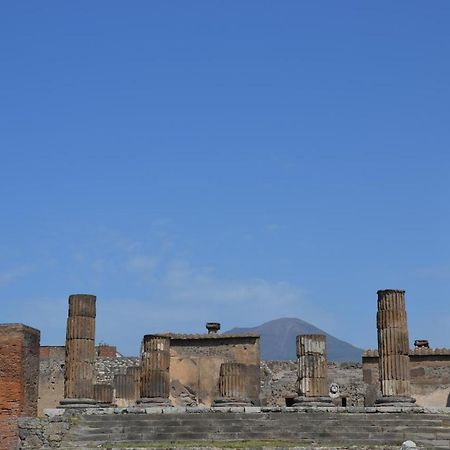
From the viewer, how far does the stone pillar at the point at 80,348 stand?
21109mm

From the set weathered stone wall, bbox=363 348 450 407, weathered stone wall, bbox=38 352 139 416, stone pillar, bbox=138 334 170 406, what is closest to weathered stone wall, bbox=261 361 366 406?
weathered stone wall, bbox=363 348 450 407

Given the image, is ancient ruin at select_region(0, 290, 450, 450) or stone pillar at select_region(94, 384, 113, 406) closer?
ancient ruin at select_region(0, 290, 450, 450)

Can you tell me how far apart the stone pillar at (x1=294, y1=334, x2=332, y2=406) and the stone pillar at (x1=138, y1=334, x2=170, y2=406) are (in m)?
3.14

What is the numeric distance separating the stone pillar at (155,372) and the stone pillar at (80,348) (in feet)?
4.17

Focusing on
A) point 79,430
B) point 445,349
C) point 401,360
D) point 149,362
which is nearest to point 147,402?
point 149,362

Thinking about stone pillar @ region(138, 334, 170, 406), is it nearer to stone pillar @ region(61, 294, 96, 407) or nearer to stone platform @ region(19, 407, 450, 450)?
stone pillar @ region(61, 294, 96, 407)

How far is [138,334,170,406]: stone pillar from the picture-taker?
2139cm

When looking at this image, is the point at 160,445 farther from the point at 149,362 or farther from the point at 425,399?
the point at 425,399

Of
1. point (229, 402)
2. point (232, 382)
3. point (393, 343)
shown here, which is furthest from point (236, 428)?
point (393, 343)

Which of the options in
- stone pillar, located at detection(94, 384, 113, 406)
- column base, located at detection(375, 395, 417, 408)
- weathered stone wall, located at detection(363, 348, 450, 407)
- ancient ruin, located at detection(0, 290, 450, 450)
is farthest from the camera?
weathered stone wall, located at detection(363, 348, 450, 407)

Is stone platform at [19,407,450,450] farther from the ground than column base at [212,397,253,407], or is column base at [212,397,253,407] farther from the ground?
column base at [212,397,253,407]

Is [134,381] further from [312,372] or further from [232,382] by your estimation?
[312,372]

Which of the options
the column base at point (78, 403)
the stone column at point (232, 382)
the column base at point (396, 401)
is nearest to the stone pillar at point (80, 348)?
the column base at point (78, 403)

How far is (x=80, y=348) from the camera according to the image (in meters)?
21.4
